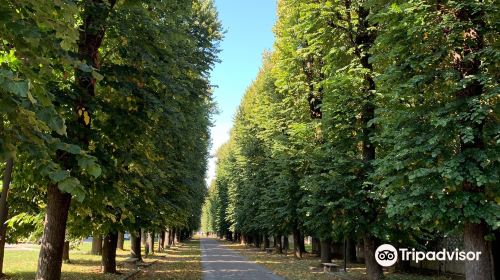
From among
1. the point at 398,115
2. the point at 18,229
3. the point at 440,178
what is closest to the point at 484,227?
the point at 440,178

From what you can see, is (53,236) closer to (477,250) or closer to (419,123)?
(419,123)

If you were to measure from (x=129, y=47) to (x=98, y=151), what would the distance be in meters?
2.35

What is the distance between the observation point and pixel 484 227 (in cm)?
972

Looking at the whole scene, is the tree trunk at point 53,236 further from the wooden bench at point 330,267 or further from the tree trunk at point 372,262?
the wooden bench at point 330,267

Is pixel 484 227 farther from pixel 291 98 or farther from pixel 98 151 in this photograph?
pixel 291 98

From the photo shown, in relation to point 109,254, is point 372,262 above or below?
above

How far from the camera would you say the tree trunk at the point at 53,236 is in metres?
9.17

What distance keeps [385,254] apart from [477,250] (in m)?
8.08

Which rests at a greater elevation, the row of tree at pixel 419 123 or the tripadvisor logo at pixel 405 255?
the row of tree at pixel 419 123

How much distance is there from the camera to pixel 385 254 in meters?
17.3

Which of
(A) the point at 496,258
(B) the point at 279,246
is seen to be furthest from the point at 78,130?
(B) the point at 279,246

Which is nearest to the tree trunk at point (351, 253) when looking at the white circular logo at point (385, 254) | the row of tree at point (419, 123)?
the white circular logo at point (385, 254)

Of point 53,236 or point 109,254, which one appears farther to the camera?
point 109,254

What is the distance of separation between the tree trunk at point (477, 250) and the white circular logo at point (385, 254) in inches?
265
